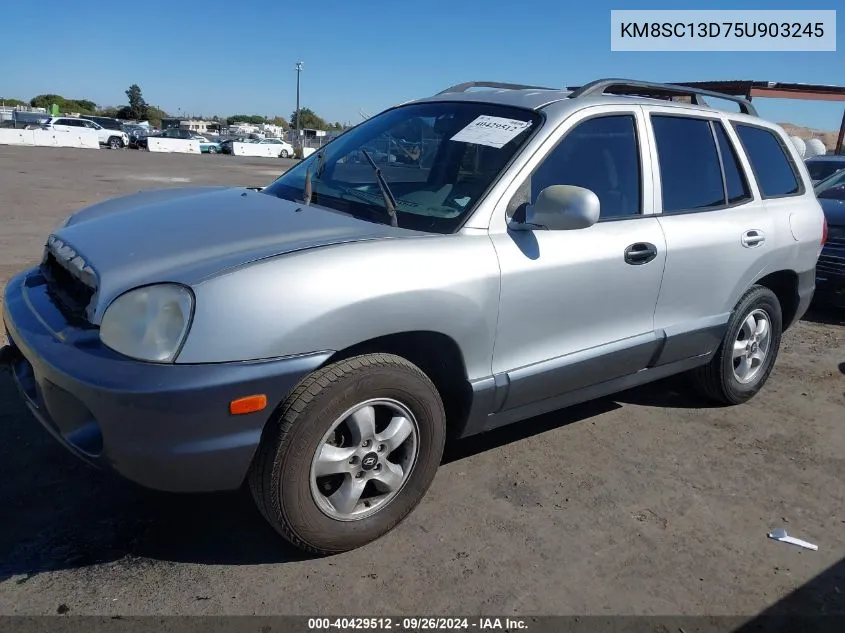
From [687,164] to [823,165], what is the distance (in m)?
7.82

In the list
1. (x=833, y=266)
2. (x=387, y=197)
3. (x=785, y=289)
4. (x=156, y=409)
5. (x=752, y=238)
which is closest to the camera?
(x=156, y=409)

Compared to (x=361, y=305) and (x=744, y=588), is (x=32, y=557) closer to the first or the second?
(x=361, y=305)

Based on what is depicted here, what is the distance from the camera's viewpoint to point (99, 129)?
40.2 metres

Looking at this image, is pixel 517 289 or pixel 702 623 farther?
pixel 517 289

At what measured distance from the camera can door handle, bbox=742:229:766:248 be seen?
13.0ft

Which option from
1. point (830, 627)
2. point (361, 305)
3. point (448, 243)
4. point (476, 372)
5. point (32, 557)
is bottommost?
point (830, 627)

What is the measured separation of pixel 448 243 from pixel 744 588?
5.73ft

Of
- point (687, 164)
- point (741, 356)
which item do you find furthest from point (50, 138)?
point (741, 356)

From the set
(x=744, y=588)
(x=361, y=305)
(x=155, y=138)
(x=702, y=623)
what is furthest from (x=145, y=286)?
(x=155, y=138)

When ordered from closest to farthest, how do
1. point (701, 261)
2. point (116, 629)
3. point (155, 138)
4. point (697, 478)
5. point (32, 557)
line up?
point (116, 629), point (32, 557), point (697, 478), point (701, 261), point (155, 138)

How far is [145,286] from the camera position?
2320 millimetres

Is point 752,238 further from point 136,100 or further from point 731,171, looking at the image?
point 136,100

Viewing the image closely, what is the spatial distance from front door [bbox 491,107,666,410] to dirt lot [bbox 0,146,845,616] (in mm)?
511

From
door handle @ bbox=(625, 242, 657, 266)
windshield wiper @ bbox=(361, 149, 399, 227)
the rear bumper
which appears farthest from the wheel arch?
the rear bumper
